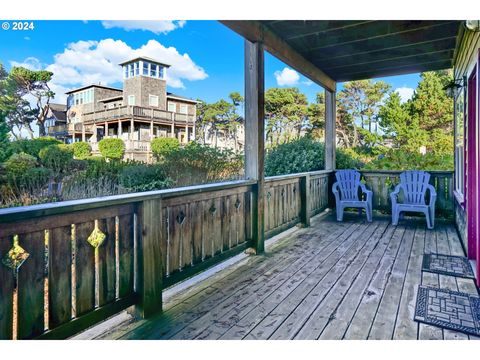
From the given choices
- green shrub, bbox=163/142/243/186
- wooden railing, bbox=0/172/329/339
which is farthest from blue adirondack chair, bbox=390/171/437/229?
wooden railing, bbox=0/172/329/339

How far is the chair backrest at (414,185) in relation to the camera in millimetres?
5000

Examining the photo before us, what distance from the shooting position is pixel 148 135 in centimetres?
290

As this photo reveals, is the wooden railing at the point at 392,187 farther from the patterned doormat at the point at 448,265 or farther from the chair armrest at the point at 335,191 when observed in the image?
the patterned doormat at the point at 448,265

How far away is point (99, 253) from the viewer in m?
1.86

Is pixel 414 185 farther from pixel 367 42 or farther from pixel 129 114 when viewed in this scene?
pixel 129 114

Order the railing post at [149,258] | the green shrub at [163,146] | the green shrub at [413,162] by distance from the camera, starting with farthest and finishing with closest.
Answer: the green shrub at [413,162]
the green shrub at [163,146]
the railing post at [149,258]

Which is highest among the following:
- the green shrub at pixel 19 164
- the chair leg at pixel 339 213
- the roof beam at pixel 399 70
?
the roof beam at pixel 399 70

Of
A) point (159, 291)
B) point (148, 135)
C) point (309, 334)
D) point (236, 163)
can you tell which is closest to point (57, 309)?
point (159, 291)

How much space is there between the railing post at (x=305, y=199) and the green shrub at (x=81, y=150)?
310 cm

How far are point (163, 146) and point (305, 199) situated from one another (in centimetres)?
250

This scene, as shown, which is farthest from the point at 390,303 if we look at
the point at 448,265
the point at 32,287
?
the point at 32,287

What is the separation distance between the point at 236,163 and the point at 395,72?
3369 mm

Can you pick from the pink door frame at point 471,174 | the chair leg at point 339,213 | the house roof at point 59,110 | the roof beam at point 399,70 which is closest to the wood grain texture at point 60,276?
the house roof at point 59,110
